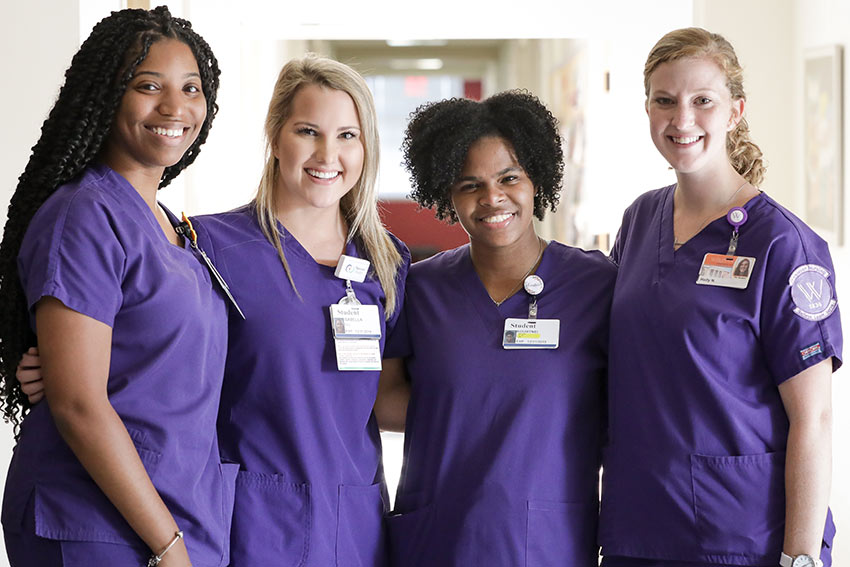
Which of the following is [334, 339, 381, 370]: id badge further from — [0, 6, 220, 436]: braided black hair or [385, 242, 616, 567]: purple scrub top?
[0, 6, 220, 436]: braided black hair

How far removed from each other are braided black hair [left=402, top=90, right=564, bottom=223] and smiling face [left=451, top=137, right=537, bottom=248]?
0.8 inches

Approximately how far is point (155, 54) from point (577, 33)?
290 cm

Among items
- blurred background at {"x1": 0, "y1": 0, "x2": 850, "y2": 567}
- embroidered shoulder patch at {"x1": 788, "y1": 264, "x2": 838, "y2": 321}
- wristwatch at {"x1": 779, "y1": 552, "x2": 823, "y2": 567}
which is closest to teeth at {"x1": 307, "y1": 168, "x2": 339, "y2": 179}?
embroidered shoulder patch at {"x1": 788, "y1": 264, "x2": 838, "y2": 321}

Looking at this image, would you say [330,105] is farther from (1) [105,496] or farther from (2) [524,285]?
(1) [105,496]

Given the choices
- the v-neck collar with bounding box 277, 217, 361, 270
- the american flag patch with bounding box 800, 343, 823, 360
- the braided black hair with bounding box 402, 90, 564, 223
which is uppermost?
the braided black hair with bounding box 402, 90, 564, 223

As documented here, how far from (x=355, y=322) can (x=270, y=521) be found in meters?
0.43

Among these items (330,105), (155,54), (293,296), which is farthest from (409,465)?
(155,54)

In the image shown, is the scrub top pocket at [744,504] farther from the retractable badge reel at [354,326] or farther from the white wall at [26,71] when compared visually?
the white wall at [26,71]

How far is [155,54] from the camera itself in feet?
5.02

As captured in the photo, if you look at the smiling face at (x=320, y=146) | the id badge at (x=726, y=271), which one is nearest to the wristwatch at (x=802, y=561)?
the id badge at (x=726, y=271)

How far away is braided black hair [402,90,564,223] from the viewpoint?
6.44ft

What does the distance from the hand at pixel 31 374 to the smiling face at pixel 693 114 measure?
1.23m

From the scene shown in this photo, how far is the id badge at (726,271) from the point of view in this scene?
5.49 ft

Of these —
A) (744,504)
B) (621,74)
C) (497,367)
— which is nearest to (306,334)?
(497,367)
